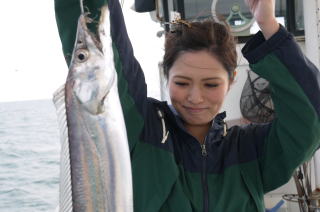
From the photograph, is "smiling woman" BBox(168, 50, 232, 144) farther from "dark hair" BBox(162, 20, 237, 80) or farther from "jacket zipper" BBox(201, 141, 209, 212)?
"jacket zipper" BBox(201, 141, 209, 212)

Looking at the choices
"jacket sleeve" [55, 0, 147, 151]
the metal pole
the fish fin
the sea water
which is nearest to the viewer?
the fish fin

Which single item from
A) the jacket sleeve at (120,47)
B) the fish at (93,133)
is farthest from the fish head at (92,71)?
the jacket sleeve at (120,47)

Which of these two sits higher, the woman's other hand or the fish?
A: the woman's other hand

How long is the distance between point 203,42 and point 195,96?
0.28 meters

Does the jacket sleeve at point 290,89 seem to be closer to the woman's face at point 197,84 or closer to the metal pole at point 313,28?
the woman's face at point 197,84

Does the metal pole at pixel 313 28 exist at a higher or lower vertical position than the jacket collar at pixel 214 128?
higher

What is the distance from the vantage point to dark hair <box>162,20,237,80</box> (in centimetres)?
201

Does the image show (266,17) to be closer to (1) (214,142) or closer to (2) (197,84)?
(2) (197,84)

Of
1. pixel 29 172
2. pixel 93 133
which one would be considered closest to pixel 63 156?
pixel 93 133

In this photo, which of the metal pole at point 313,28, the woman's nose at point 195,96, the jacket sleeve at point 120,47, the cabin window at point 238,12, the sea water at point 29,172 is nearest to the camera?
A: the jacket sleeve at point 120,47

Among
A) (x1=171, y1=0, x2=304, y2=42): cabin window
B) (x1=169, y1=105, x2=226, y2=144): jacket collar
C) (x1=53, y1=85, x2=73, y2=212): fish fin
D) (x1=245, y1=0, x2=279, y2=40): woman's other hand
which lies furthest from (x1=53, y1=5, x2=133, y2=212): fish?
(x1=171, y1=0, x2=304, y2=42): cabin window

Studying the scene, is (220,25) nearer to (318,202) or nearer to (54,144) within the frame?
(318,202)

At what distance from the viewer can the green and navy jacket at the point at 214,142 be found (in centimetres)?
175

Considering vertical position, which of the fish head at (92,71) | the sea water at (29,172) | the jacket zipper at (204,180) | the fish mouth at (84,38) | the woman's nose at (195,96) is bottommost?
the sea water at (29,172)
